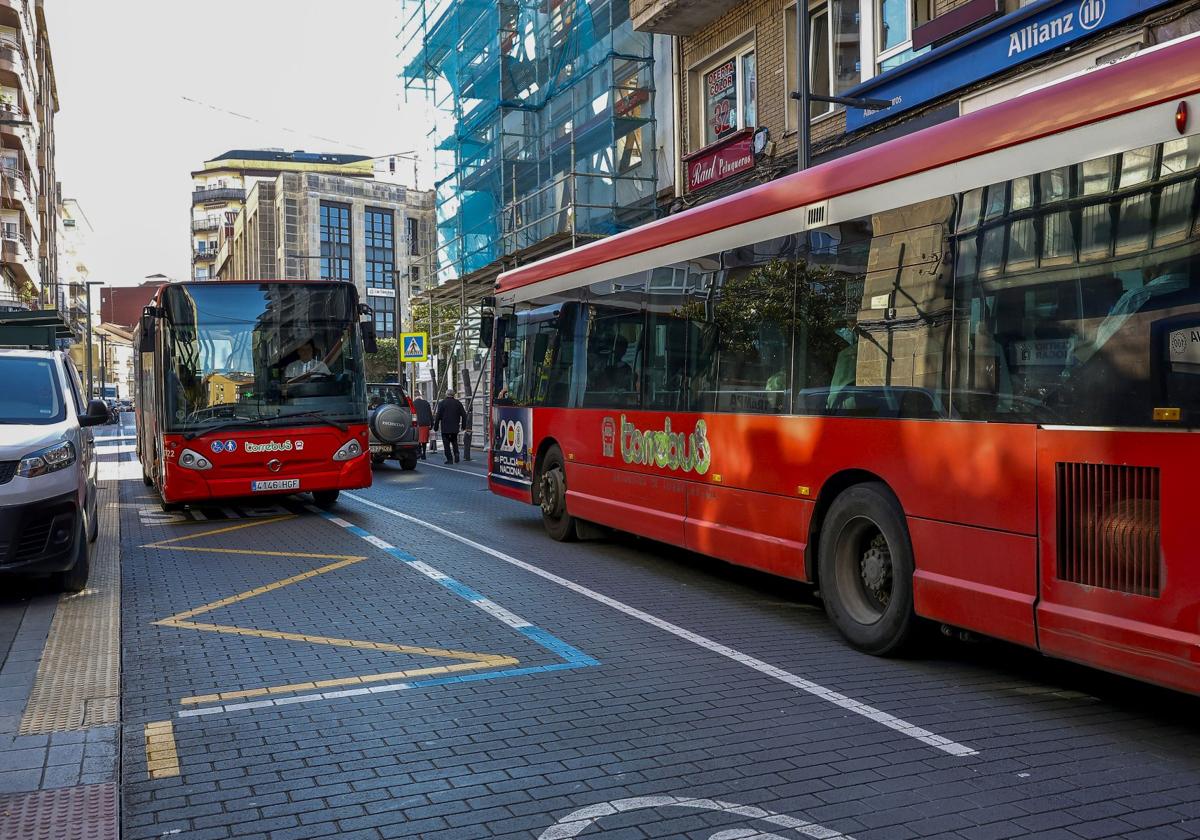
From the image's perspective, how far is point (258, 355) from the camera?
44.3 ft

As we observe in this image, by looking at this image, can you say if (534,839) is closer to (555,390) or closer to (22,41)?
(555,390)

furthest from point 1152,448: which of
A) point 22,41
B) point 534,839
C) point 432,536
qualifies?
point 22,41

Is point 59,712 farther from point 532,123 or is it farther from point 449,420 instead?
point 532,123

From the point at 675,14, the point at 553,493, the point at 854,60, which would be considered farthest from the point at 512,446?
the point at 675,14

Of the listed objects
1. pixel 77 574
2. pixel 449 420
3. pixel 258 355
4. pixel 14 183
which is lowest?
pixel 77 574

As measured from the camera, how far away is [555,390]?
11820 mm

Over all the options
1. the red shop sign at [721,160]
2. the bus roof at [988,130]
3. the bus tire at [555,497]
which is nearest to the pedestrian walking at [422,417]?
the red shop sign at [721,160]

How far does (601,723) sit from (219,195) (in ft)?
506

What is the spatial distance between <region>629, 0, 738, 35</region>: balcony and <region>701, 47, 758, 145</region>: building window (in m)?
0.81

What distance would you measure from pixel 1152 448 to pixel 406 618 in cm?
478

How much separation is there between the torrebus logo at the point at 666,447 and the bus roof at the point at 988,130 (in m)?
1.59

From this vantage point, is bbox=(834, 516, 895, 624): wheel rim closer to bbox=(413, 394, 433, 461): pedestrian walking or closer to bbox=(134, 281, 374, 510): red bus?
bbox=(134, 281, 374, 510): red bus

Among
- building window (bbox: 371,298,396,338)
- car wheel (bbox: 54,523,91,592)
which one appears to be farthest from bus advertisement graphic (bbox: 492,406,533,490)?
building window (bbox: 371,298,396,338)

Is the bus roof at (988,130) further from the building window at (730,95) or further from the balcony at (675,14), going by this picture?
the balcony at (675,14)
